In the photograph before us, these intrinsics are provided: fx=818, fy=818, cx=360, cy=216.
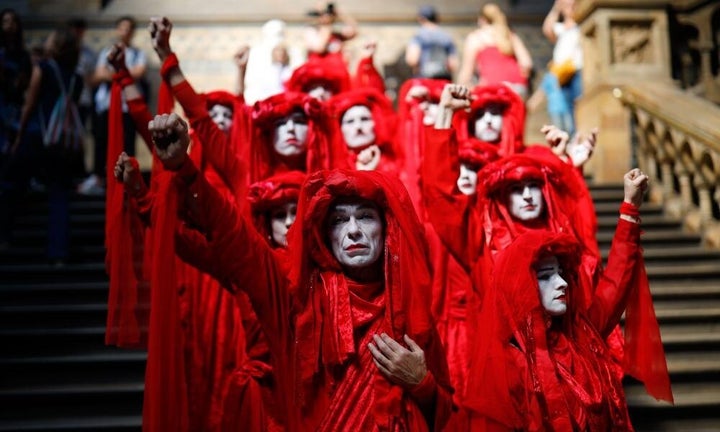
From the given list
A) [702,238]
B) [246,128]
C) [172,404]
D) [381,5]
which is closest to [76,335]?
[246,128]

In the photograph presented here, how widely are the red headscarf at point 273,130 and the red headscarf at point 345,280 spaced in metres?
1.46

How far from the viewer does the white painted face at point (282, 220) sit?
3779 mm

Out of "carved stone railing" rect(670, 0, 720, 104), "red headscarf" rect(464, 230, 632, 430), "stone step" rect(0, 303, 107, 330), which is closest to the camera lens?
"red headscarf" rect(464, 230, 632, 430)

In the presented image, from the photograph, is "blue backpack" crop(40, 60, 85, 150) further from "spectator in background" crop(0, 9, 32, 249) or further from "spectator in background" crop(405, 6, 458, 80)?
"spectator in background" crop(405, 6, 458, 80)

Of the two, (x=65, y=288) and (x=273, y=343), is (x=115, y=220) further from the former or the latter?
(x=65, y=288)

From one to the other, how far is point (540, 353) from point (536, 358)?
27 mm

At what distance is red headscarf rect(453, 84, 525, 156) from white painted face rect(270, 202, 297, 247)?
1.47 metres

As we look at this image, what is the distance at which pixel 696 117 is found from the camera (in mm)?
6562

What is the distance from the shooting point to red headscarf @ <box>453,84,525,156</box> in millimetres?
4898

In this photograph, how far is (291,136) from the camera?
4.47 meters

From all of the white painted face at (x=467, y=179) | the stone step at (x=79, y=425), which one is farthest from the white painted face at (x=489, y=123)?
the stone step at (x=79, y=425)

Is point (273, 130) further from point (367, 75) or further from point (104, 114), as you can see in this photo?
point (104, 114)

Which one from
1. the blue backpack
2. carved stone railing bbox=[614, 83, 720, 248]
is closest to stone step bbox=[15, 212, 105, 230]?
the blue backpack

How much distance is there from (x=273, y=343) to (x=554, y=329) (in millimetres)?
1110
